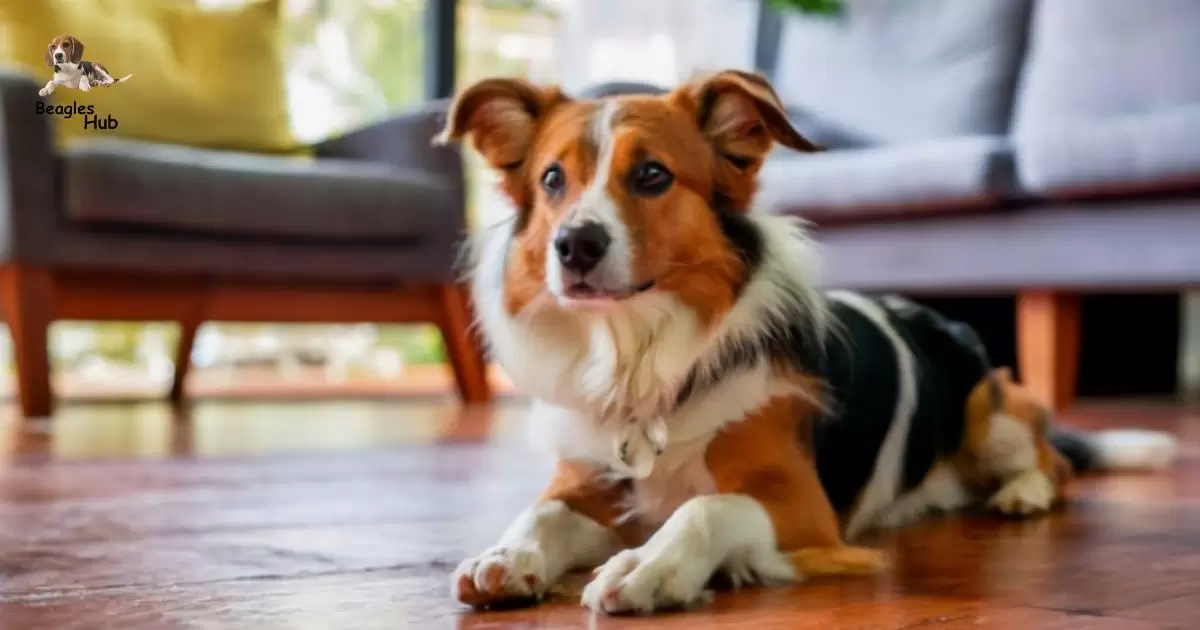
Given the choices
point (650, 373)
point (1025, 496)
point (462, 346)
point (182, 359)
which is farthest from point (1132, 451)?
point (182, 359)

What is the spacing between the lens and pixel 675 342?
5.50ft

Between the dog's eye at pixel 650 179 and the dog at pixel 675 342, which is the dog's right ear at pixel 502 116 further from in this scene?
the dog's eye at pixel 650 179

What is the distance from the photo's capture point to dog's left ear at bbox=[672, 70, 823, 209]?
1729 millimetres

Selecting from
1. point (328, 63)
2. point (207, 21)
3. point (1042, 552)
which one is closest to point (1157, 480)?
point (1042, 552)

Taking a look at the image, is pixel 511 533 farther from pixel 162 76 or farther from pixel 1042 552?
pixel 162 76

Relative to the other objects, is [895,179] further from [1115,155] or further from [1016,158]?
[1115,155]

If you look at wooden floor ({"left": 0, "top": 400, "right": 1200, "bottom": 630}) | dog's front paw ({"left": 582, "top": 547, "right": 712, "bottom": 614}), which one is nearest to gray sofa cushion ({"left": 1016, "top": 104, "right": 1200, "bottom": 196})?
wooden floor ({"left": 0, "top": 400, "right": 1200, "bottom": 630})

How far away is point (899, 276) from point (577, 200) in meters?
2.49

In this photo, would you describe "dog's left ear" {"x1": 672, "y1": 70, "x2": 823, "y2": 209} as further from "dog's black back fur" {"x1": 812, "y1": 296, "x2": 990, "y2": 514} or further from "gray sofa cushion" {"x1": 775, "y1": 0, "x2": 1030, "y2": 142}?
"gray sofa cushion" {"x1": 775, "y1": 0, "x2": 1030, "y2": 142}

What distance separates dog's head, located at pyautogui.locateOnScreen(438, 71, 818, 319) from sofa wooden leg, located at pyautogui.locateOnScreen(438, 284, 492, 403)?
2593 mm

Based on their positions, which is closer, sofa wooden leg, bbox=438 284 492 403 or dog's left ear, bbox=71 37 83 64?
dog's left ear, bbox=71 37 83 64

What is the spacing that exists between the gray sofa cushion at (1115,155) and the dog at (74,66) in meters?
2.44

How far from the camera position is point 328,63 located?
14.8ft

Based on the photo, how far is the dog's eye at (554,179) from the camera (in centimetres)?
171
